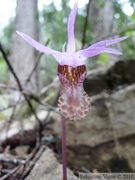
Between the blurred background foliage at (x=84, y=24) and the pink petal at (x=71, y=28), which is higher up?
the blurred background foliage at (x=84, y=24)

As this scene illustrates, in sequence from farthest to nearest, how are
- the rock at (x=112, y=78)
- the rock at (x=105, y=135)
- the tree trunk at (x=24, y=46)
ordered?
the tree trunk at (x=24, y=46) < the rock at (x=112, y=78) < the rock at (x=105, y=135)

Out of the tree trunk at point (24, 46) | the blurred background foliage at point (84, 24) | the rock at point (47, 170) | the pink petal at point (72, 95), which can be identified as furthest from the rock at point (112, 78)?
the tree trunk at point (24, 46)

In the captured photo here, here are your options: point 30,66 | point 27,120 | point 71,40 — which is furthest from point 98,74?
point 30,66

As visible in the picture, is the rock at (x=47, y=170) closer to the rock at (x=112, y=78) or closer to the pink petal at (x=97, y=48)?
the pink petal at (x=97, y=48)

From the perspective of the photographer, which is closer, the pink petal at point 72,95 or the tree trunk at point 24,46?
the pink petal at point 72,95

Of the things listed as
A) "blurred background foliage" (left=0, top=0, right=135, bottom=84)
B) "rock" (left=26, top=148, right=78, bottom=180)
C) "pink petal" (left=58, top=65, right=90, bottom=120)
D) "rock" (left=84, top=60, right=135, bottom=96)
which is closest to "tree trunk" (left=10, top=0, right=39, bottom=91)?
"blurred background foliage" (left=0, top=0, right=135, bottom=84)

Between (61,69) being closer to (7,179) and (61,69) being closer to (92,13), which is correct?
(7,179)
